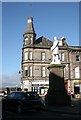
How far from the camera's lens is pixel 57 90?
21.3m

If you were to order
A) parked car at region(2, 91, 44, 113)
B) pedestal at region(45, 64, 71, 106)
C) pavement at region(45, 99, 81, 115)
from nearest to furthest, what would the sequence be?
pavement at region(45, 99, 81, 115), parked car at region(2, 91, 44, 113), pedestal at region(45, 64, 71, 106)

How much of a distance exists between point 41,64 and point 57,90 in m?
31.7

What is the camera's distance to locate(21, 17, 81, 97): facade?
171 ft

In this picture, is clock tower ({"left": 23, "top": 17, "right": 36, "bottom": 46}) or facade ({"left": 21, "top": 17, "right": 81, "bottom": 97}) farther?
clock tower ({"left": 23, "top": 17, "right": 36, "bottom": 46})

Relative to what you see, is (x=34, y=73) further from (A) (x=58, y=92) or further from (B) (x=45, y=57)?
(A) (x=58, y=92)

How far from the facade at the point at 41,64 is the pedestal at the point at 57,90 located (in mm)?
30210

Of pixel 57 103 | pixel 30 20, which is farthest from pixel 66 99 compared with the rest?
pixel 30 20

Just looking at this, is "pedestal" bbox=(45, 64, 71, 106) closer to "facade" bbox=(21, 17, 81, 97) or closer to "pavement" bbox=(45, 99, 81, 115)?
"pavement" bbox=(45, 99, 81, 115)

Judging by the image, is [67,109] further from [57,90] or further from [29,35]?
[29,35]

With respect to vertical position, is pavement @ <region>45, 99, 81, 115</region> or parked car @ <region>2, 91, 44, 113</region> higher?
parked car @ <region>2, 91, 44, 113</region>

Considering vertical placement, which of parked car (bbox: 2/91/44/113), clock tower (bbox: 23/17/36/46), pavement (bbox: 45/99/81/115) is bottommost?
pavement (bbox: 45/99/81/115)

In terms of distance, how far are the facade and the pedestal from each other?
30210 millimetres

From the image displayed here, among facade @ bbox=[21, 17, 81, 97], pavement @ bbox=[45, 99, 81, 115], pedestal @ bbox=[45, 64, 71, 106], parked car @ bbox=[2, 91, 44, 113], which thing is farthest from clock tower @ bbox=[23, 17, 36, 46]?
parked car @ bbox=[2, 91, 44, 113]

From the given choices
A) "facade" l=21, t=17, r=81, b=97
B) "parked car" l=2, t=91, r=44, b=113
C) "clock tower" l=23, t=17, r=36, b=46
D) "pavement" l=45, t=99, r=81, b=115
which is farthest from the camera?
"clock tower" l=23, t=17, r=36, b=46
